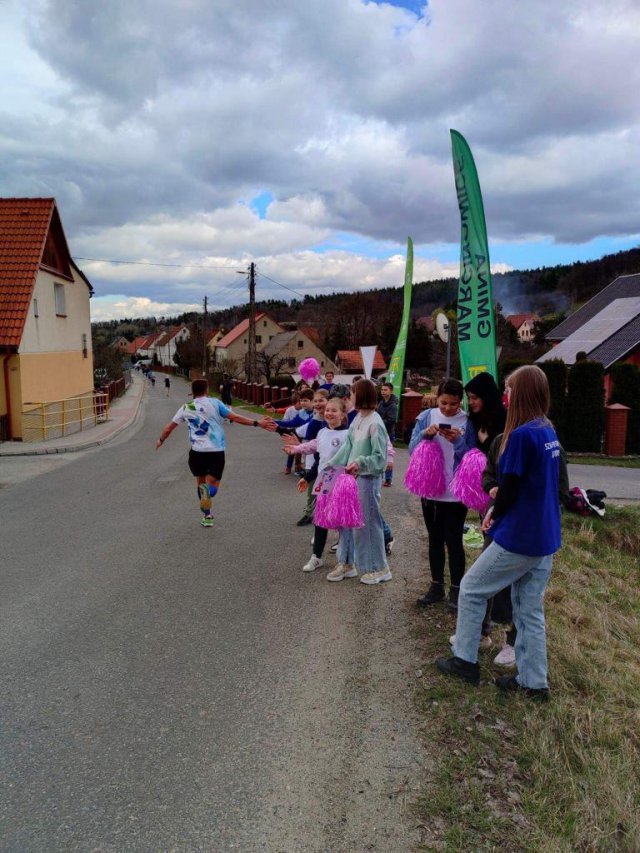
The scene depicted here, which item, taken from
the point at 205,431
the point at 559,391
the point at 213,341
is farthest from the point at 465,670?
the point at 213,341

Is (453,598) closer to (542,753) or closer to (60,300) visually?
(542,753)

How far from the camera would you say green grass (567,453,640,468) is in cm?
1544

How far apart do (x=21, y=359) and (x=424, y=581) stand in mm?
15367

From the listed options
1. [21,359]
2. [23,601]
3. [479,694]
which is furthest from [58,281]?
[479,694]

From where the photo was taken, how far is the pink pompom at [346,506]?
16.0ft

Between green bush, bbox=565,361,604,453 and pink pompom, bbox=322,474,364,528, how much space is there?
14.3m

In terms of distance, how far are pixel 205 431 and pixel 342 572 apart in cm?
259

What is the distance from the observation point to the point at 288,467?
11859mm

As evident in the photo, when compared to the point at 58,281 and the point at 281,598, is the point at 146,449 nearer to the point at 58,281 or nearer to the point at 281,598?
the point at 58,281

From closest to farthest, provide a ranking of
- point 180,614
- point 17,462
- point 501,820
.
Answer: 1. point 501,820
2. point 180,614
3. point 17,462

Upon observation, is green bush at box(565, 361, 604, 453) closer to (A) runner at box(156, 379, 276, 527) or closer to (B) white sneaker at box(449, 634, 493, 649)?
(A) runner at box(156, 379, 276, 527)

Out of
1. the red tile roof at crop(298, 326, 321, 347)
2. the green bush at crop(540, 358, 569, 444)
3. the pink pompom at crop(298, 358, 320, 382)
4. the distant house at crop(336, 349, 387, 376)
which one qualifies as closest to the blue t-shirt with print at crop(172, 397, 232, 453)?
the pink pompom at crop(298, 358, 320, 382)

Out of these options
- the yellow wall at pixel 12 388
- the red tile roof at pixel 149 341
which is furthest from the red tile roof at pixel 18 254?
the red tile roof at pixel 149 341

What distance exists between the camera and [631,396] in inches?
680
